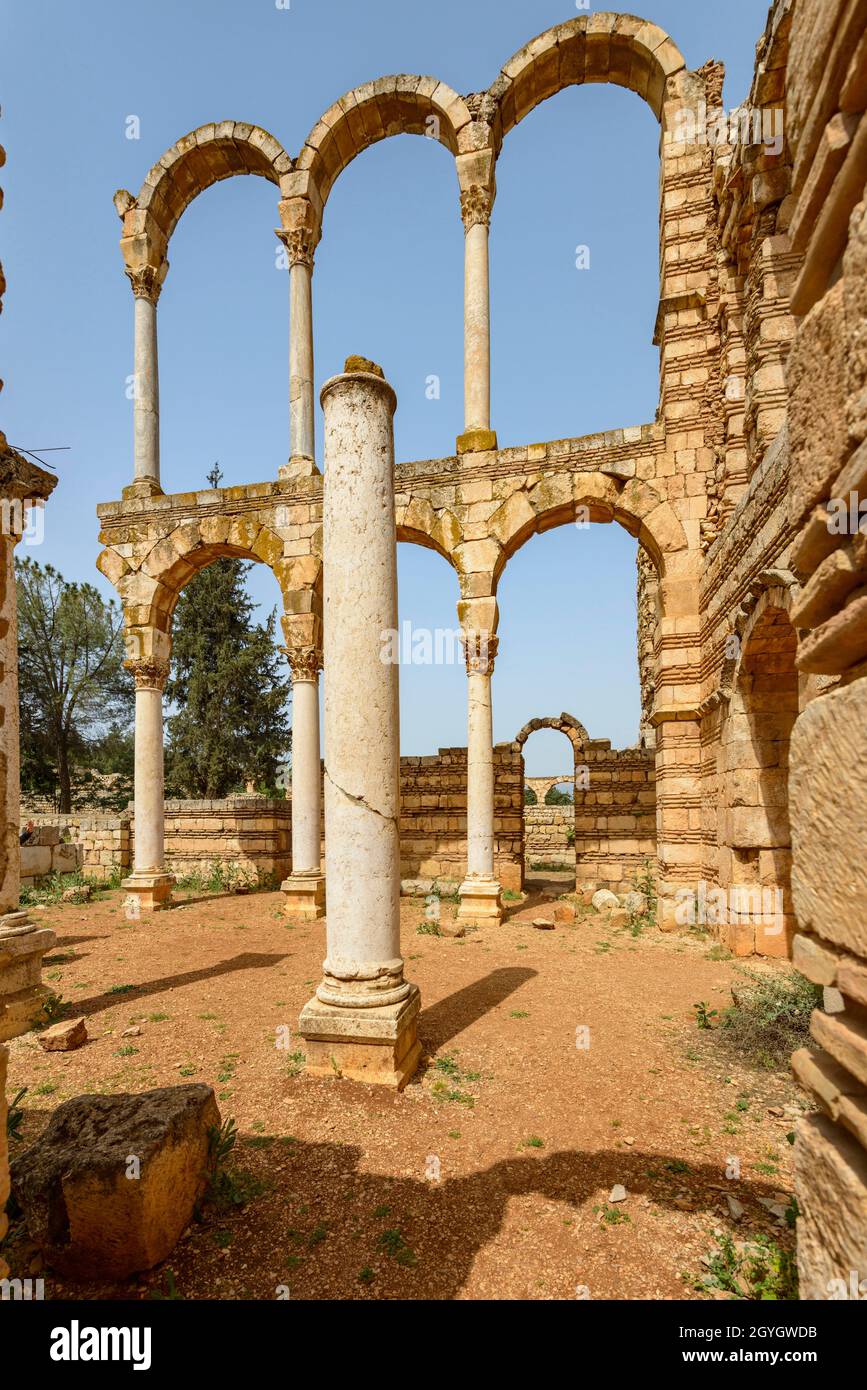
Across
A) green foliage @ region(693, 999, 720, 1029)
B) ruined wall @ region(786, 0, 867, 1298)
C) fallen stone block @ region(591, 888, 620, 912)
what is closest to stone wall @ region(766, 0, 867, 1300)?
ruined wall @ region(786, 0, 867, 1298)

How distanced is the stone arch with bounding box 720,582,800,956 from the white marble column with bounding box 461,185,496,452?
558 cm

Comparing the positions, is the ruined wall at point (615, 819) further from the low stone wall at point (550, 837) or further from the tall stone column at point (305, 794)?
the low stone wall at point (550, 837)

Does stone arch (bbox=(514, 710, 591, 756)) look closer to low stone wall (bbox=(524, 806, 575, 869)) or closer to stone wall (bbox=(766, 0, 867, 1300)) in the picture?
low stone wall (bbox=(524, 806, 575, 869))

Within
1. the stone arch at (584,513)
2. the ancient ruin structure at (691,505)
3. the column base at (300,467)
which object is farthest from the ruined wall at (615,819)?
the column base at (300,467)

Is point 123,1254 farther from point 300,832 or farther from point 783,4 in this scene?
point 783,4

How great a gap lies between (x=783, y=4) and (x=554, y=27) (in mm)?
5594

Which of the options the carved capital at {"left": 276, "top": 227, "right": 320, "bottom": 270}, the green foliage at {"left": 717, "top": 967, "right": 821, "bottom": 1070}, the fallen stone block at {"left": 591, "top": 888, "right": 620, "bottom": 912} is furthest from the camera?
the carved capital at {"left": 276, "top": 227, "right": 320, "bottom": 270}

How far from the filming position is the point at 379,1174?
3.32 metres

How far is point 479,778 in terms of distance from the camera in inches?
390

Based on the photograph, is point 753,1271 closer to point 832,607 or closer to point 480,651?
point 832,607

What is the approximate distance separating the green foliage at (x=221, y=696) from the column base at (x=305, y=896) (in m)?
14.0

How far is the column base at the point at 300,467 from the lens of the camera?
11.3m

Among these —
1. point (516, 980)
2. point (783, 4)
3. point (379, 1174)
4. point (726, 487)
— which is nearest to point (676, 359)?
point (726, 487)

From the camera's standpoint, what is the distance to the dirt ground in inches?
105
